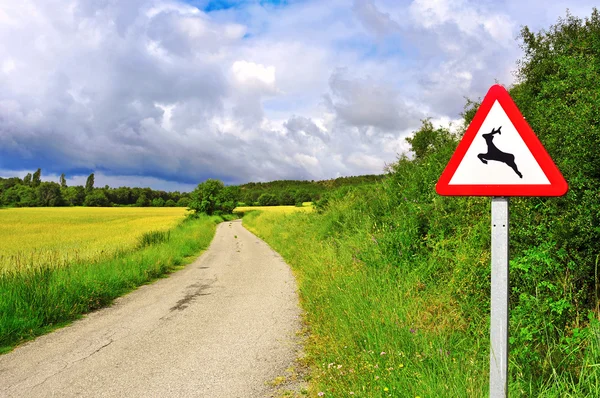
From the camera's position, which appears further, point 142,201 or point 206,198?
point 142,201

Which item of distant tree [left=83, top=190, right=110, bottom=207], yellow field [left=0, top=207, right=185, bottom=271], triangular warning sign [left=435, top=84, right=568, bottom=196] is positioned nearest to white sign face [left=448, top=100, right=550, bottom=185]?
triangular warning sign [left=435, top=84, right=568, bottom=196]

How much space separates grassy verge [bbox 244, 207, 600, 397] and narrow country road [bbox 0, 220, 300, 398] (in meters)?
0.71

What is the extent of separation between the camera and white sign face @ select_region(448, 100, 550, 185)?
94.3 inches

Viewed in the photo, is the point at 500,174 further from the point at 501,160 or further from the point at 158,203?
the point at 158,203

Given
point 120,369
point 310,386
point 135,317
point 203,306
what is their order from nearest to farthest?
1. point 310,386
2. point 120,369
3. point 135,317
4. point 203,306

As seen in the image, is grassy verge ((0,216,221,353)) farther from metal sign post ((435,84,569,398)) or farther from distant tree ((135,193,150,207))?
distant tree ((135,193,150,207))

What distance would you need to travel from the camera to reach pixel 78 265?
31.8ft

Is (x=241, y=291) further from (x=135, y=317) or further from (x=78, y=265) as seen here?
(x=78, y=265)

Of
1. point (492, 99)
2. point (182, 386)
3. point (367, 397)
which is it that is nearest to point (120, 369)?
point (182, 386)

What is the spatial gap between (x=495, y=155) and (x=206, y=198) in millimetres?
60696

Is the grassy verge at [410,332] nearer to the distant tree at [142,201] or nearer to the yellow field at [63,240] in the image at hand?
the yellow field at [63,240]

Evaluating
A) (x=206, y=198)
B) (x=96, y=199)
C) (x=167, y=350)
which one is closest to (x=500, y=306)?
(x=167, y=350)

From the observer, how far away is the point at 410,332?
3982 millimetres

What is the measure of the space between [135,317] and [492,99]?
23.1ft
